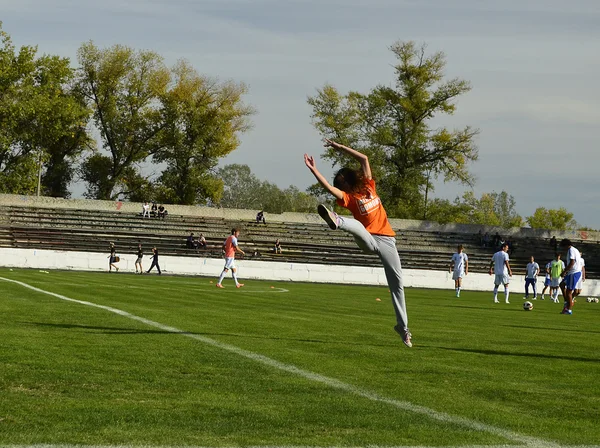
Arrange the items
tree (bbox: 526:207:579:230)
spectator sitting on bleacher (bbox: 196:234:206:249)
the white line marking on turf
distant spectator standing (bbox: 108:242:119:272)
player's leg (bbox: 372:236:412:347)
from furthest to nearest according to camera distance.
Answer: tree (bbox: 526:207:579:230) < spectator sitting on bleacher (bbox: 196:234:206:249) < distant spectator standing (bbox: 108:242:119:272) < player's leg (bbox: 372:236:412:347) < the white line marking on turf

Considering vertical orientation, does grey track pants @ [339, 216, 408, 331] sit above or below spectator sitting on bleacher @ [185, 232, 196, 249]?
below

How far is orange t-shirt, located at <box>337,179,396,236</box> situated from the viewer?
1049 cm

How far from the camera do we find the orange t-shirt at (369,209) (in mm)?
10492

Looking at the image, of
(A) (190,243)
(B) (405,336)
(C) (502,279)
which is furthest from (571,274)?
(A) (190,243)

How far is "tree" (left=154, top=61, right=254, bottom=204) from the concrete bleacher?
1691cm

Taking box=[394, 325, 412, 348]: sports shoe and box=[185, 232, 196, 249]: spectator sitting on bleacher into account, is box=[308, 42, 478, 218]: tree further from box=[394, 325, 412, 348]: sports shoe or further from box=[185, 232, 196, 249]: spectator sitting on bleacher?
box=[394, 325, 412, 348]: sports shoe

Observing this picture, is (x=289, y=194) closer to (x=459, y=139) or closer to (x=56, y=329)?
(x=459, y=139)

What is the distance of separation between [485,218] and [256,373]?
138m

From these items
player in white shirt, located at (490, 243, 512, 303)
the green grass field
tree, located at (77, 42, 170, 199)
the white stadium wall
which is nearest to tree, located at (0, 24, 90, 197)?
tree, located at (77, 42, 170, 199)

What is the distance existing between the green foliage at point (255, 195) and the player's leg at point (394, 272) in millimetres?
120548

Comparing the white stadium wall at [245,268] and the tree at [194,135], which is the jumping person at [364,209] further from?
the tree at [194,135]

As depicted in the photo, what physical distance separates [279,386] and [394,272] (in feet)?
12.1

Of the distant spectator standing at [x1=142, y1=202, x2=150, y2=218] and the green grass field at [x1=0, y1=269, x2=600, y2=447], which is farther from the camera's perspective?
the distant spectator standing at [x1=142, y1=202, x2=150, y2=218]

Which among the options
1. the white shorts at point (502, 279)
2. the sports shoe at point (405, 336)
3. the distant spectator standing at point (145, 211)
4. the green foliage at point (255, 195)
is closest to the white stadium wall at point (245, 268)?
the distant spectator standing at point (145, 211)
